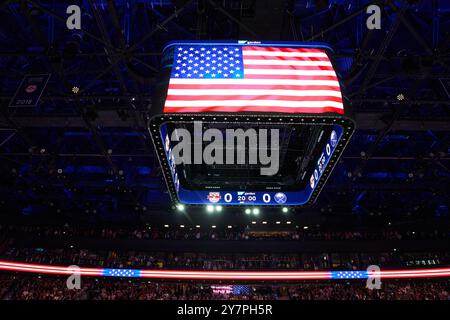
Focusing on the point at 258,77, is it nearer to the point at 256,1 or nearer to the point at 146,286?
the point at 256,1

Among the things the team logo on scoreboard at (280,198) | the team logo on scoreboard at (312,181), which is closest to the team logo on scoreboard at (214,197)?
the team logo on scoreboard at (280,198)

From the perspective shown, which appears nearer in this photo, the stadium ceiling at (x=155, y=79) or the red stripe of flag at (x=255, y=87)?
the red stripe of flag at (x=255, y=87)

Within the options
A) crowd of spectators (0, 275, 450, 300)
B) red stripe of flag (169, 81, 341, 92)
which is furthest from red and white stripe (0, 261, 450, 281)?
red stripe of flag (169, 81, 341, 92)

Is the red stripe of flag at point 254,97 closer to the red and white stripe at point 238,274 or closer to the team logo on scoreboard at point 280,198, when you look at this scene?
the team logo on scoreboard at point 280,198

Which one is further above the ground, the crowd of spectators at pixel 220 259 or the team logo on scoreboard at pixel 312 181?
the team logo on scoreboard at pixel 312 181

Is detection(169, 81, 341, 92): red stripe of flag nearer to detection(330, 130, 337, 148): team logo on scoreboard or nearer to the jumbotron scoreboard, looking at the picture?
the jumbotron scoreboard

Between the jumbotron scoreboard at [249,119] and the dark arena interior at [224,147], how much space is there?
0.02m

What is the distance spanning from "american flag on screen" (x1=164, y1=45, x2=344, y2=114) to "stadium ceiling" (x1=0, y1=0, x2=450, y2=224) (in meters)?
0.39

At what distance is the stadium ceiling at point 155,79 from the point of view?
786 centimetres

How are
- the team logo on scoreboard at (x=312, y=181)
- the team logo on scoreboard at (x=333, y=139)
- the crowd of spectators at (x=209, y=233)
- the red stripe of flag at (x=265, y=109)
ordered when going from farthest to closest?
1. the crowd of spectators at (x=209, y=233)
2. the team logo on scoreboard at (x=312, y=181)
3. the team logo on scoreboard at (x=333, y=139)
4. the red stripe of flag at (x=265, y=109)

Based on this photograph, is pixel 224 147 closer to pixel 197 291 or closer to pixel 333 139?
pixel 333 139

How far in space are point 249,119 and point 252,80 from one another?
1.79 ft

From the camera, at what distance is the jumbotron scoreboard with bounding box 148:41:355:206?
331 centimetres

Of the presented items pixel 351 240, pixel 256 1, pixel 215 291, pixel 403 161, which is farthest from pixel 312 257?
pixel 256 1
